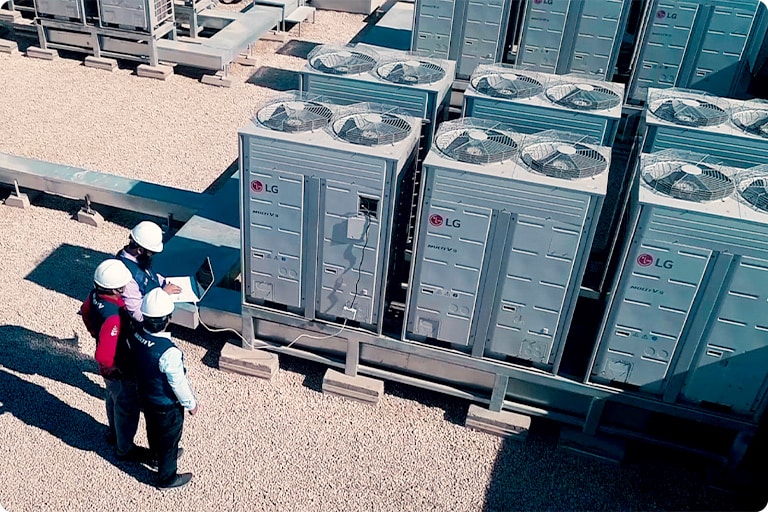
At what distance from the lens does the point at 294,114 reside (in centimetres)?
614

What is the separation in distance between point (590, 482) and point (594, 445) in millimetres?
320

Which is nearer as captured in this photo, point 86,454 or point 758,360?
point 758,360

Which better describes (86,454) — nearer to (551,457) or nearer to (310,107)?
(310,107)

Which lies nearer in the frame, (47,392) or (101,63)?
(47,392)

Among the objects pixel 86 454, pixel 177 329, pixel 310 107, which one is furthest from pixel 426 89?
pixel 86 454

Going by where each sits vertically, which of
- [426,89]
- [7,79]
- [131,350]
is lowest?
[7,79]

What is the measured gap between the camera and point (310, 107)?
638 cm

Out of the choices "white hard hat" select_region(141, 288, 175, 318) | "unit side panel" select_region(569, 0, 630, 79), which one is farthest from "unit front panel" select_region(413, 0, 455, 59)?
"white hard hat" select_region(141, 288, 175, 318)

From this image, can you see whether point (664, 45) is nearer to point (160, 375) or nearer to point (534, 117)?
point (534, 117)

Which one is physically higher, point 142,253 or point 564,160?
point 564,160

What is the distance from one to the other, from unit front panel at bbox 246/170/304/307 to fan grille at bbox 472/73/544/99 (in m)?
2.45

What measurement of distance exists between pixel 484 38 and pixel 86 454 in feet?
29.2

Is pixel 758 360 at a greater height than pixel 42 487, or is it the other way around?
pixel 758 360

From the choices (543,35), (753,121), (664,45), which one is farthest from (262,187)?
(664,45)
